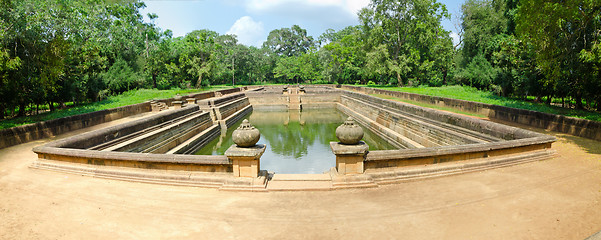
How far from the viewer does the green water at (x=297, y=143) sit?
405 inches

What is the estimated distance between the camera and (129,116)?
14.5 metres

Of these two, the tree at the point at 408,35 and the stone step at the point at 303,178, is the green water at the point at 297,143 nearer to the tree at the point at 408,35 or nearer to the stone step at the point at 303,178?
the stone step at the point at 303,178

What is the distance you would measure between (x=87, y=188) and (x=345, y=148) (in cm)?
479

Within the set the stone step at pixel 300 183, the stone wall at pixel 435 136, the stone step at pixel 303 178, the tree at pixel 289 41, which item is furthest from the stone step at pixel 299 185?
the tree at pixel 289 41

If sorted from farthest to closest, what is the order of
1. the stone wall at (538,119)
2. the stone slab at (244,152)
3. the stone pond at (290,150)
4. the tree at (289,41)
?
the tree at (289,41) < the stone wall at (538,119) < the stone pond at (290,150) < the stone slab at (244,152)

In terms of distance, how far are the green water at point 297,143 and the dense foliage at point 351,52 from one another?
6.92m

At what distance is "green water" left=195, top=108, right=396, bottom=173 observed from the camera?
405 inches

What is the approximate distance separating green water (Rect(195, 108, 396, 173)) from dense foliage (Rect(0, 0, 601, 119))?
6915mm

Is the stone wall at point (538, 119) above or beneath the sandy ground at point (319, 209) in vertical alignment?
above

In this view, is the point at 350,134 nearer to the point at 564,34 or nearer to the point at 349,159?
the point at 349,159

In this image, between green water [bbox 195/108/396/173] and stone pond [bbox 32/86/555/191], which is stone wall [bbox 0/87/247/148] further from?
green water [bbox 195/108/396/173]

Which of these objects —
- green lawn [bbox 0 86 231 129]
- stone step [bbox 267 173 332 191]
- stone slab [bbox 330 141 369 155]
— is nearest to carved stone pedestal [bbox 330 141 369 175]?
stone slab [bbox 330 141 369 155]

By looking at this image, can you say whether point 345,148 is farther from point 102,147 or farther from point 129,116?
point 129,116

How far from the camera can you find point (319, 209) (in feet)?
14.0
